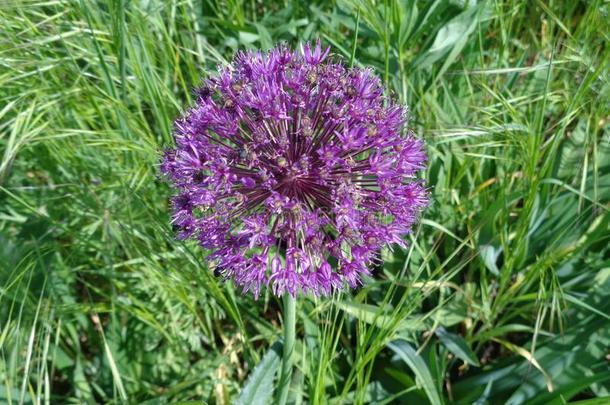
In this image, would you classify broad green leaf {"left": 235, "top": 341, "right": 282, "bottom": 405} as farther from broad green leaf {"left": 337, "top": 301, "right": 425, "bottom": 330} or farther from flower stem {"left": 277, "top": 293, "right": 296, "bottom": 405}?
broad green leaf {"left": 337, "top": 301, "right": 425, "bottom": 330}

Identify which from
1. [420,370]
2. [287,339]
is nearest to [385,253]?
[420,370]

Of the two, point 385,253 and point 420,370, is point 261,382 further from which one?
point 385,253

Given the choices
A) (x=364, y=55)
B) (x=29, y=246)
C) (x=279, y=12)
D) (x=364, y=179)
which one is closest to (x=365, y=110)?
(x=364, y=179)

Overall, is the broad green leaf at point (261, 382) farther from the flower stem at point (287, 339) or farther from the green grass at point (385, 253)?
the green grass at point (385, 253)

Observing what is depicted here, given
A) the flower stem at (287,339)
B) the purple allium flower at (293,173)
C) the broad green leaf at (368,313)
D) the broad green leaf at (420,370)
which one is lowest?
the broad green leaf at (420,370)

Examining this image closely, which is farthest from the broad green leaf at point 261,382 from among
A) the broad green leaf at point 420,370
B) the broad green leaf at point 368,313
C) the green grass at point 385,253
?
the broad green leaf at point 420,370

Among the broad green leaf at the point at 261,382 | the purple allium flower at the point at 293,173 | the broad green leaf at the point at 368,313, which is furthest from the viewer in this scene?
the broad green leaf at the point at 368,313

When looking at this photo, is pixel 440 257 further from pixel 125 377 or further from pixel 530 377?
pixel 125 377
